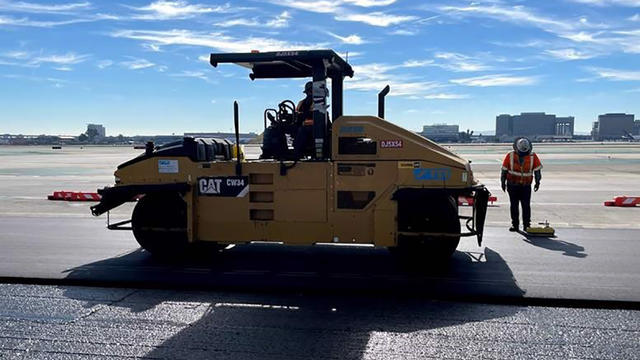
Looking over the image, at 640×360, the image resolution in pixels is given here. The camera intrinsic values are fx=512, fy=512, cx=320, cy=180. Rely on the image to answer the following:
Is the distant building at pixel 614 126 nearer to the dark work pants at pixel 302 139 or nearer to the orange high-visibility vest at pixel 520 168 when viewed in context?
the orange high-visibility vest at pixel 520 168

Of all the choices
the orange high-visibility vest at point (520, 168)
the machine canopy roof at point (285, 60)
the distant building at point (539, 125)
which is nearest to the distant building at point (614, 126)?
the distant building at point (539, 125)

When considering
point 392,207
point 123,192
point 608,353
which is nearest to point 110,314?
point 123,192

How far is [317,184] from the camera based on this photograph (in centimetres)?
654

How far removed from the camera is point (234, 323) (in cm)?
484

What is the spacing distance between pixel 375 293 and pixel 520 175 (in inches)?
205

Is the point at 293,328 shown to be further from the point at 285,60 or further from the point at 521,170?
the point at 521,170

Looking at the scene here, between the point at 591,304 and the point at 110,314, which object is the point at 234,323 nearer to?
the point at 110,314

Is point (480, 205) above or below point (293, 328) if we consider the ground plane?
above

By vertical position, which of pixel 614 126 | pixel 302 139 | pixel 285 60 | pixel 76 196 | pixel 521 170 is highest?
pixel 614 126

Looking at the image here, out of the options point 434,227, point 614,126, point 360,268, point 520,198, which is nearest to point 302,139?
point 360,268

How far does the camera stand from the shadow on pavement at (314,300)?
14.1 feet

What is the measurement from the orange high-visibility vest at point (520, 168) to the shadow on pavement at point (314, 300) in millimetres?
2352

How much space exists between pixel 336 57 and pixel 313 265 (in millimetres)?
2805

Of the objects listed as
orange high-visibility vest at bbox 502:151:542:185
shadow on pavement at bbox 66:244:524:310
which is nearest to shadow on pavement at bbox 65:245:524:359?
shadow on pavement at bbox 66:244:524:310
